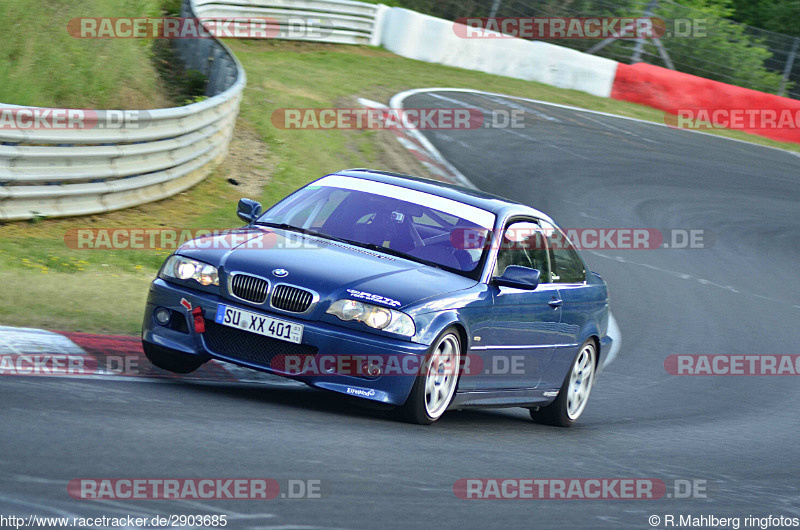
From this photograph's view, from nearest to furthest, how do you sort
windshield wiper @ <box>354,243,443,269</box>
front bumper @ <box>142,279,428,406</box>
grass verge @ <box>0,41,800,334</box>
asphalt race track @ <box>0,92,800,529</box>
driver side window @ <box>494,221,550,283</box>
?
asphalt race track @ <box>0,92,800,529</box> < front bumper @ <box>142,279,428,406</box> < windshield wiper @ <box>354,243,443,269</box> < driver side window @ <box>494,221,550,283</box> < grass verge @ <box>0,41,800,334</box>

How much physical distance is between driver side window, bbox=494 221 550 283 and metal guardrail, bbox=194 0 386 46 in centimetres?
1870

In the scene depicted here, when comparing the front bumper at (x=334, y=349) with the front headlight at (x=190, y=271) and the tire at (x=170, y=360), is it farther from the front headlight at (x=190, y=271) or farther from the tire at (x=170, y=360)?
the tire at (x=170, y=360)

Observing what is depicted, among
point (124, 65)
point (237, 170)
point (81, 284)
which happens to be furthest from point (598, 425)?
point (124, 65)

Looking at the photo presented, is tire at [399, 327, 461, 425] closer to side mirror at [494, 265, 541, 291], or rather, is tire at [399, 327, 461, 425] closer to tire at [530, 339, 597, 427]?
side mirror at [494, 265, 541, 291]

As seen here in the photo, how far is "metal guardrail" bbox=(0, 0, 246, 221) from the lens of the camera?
435 inches

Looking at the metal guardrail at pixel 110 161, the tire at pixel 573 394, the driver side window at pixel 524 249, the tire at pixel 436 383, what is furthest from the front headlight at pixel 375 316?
the metal guardrail at pixel 110 161

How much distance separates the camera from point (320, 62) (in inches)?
1014

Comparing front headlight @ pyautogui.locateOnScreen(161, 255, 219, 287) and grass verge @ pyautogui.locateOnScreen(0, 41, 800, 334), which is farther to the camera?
grass verge @ pyautogui.locateOnScreen(0, 41, 800, 334)

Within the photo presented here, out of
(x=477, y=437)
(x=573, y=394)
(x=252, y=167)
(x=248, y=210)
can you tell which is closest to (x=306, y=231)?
(x=248, y=210)

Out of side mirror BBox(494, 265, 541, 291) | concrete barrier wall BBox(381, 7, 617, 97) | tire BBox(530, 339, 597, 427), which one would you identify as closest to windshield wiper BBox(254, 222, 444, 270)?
side mirror BBox(494, 265, 541, 291)

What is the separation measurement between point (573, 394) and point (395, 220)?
2.10 metres

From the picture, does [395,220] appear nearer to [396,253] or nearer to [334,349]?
[396,253]

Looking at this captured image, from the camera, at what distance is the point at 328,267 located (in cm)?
668

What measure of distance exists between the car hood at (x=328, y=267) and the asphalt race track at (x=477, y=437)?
2.38 ft
